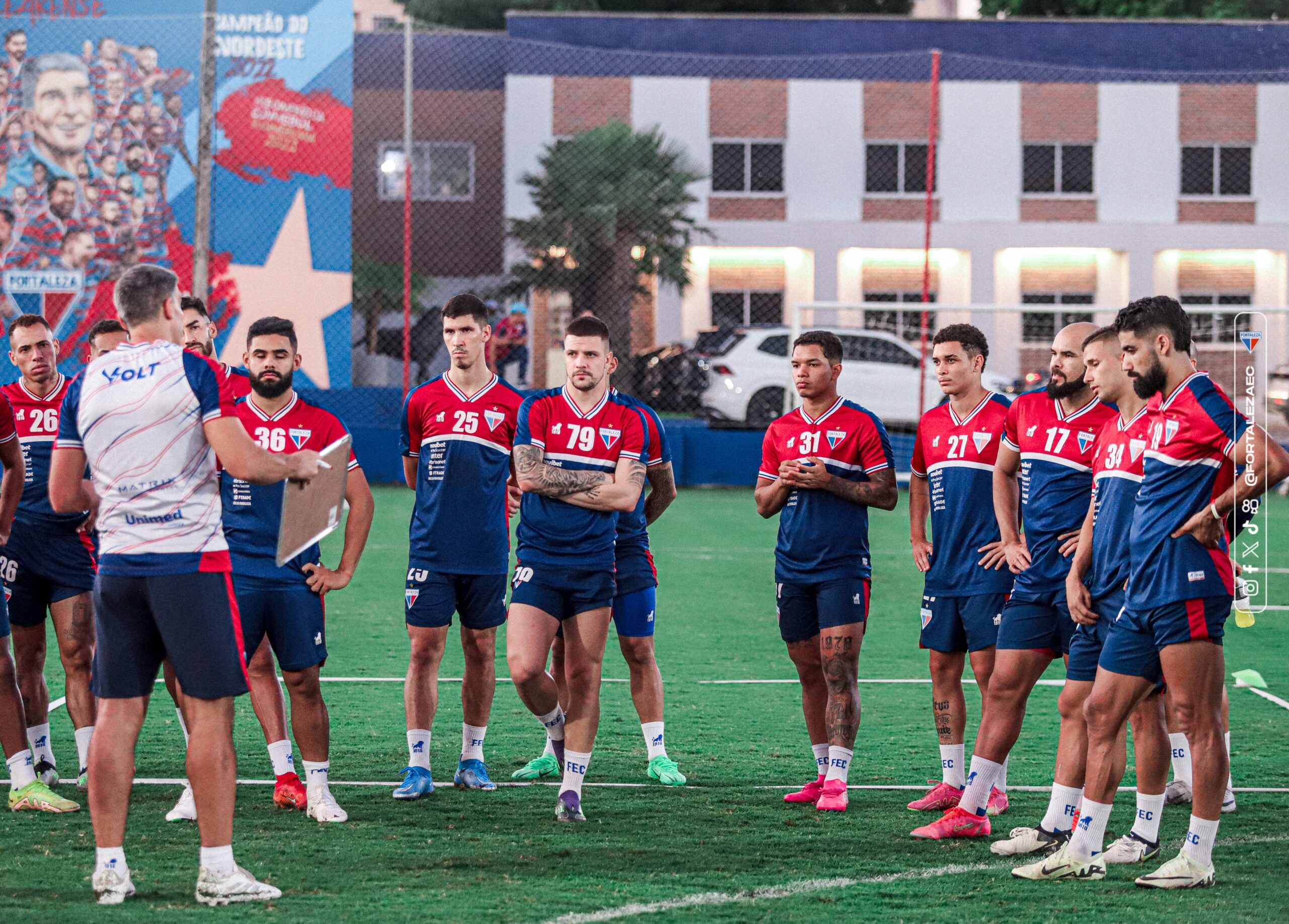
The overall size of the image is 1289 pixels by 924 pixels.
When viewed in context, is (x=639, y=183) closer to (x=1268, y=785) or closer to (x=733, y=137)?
(x=733, y=137)

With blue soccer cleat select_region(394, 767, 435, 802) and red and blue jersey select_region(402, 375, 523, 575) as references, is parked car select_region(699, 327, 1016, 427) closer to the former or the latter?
red and blue jersey select_region(402, 375, 523, 575)

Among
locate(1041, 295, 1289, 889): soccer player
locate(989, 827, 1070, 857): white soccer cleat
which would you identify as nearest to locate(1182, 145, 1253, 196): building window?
locate(1041, 295, 1289, 889): soccer player

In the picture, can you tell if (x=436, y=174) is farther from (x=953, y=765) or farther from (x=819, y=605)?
(x=953, y=765)

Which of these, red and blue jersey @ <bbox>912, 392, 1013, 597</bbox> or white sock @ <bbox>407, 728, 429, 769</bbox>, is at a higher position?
red and blue jersey @ <bbox>912, 392, 1013, 597</bbox>

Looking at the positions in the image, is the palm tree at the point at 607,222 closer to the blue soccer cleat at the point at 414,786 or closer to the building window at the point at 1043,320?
the building window at the point at 1043,320

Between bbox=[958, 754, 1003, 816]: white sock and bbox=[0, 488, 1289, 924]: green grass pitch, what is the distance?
224 millimetres

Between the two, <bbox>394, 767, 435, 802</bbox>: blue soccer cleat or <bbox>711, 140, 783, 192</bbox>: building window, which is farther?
<bbox>711, 140, 783, 192</bbox>: building window

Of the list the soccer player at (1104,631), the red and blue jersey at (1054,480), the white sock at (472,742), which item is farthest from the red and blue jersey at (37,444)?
the soccer player at (1104,631)

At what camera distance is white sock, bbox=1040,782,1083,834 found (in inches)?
215

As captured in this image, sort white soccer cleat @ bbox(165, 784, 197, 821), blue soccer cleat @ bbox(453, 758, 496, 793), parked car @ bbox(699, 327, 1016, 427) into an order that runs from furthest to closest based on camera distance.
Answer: parked car @ bbox(699, 327, 1016, 427), blue soccer cleat @ bbox(453, 758, 496, 793), white soccer cleat @ bbox(165, 784, 197, 821)

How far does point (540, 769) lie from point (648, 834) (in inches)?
44.3

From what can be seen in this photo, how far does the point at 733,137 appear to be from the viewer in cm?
3262

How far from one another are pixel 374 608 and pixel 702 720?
4.05m

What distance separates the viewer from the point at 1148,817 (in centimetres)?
540
